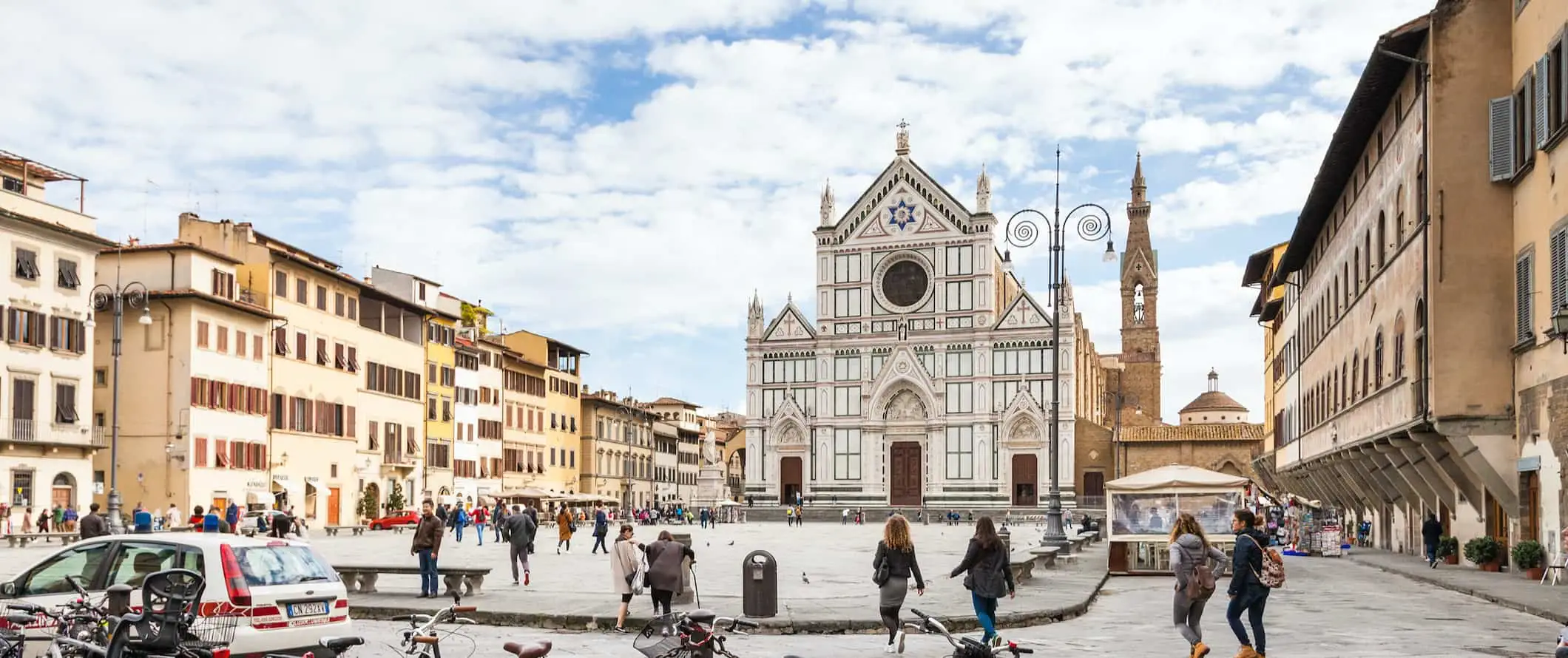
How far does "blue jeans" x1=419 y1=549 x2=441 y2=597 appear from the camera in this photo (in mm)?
19672

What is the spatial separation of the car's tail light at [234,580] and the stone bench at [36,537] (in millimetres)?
27156

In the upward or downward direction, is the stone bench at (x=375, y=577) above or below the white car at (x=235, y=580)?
below

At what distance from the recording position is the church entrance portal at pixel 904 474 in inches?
3403

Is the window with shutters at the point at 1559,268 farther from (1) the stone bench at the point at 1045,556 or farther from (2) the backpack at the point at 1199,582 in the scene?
(2) the backpack at the point at 1199,582

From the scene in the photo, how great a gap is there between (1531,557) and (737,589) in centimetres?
1282

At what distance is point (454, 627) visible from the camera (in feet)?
55.0

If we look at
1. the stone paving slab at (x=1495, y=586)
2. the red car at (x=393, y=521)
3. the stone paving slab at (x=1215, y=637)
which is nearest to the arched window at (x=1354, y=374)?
the stone paving slab at (x=1495, y=586)

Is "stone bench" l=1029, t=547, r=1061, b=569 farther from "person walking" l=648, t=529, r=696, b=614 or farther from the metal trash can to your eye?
"person walking" l=648, t=529, r=696, b=614

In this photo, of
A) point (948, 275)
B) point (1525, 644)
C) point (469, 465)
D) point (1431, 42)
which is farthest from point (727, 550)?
point (948, 275)

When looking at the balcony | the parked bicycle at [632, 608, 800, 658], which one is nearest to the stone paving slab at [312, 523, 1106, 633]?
the parked bicycle at [632, 608, 800, 658]

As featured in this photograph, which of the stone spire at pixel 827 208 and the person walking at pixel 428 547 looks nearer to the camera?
the person walking at pixel 428 547

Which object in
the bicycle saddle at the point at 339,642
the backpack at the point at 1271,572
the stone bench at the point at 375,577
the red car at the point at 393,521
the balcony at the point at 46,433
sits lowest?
the red car at the point at 393,521

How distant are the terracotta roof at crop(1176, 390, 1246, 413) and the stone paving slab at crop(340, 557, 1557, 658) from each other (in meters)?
102

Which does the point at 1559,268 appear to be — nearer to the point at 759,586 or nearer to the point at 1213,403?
the point at 759,586
